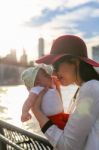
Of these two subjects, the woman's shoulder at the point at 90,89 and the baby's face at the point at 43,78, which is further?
the baby's face at the point at 43,78

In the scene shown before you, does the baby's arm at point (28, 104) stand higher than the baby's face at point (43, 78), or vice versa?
the baby's face at point (43, 78)

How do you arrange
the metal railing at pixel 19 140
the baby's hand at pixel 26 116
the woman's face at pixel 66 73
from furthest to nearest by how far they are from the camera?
the metal railing at pixel 19 140 < the baby's hand at pixel 26 116 < the woman's face at pixel 66 73

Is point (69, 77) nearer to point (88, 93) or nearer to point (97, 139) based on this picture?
point (88, 93)

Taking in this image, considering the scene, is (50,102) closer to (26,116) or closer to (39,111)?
(39,111)

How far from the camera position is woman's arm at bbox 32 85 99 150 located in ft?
10.4

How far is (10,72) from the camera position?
15888 cm

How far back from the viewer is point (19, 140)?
14.3 ft

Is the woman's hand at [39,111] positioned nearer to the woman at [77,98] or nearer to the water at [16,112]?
the woman at [77,98]

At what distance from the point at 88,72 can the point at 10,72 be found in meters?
156

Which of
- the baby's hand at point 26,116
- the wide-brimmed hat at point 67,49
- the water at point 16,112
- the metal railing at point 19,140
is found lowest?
the water at point 16,112

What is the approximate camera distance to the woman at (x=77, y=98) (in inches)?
125

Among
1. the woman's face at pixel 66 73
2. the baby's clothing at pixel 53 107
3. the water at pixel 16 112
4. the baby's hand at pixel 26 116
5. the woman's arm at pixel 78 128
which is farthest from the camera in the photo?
A: the water at pixel 16 112

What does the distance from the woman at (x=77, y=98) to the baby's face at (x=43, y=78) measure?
0.21 meters

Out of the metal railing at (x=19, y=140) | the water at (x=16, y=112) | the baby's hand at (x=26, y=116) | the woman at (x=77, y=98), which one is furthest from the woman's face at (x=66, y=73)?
the water at (x=16, y=112)
